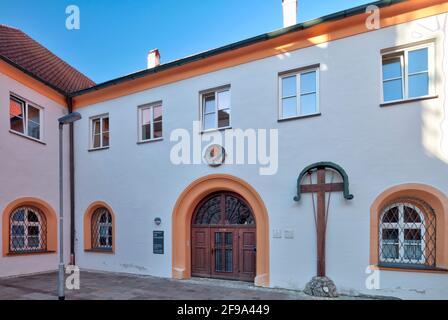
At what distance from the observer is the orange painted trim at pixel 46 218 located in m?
9.20

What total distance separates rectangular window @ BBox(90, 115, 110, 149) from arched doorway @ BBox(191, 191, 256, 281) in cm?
440

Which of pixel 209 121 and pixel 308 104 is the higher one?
pixel 308 104

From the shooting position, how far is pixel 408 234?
6.93 meters

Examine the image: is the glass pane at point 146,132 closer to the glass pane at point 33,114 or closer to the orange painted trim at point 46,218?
the glass pane at point 33,114

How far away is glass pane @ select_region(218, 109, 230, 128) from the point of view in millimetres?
9023

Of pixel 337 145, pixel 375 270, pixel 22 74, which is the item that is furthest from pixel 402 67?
pixel 22 74

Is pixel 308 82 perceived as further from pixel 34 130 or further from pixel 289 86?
pixel 34 130

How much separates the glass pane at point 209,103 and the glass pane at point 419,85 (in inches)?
197

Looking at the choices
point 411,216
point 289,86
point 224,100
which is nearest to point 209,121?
point 224,100

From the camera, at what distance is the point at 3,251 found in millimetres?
9117

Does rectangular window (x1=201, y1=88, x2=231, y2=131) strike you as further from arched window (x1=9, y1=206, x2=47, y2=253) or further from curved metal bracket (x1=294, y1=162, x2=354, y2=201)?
arched window (x1=9, y1=206, x2=47, y2=253)

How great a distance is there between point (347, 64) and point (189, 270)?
6.94m

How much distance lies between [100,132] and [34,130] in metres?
2.04
